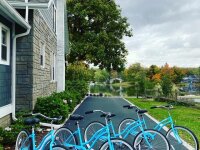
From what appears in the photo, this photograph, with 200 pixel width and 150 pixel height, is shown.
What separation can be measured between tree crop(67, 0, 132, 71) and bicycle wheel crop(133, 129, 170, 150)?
27.0m

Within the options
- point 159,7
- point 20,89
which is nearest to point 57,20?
point 159,7

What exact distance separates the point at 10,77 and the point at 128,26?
28245 millimetres

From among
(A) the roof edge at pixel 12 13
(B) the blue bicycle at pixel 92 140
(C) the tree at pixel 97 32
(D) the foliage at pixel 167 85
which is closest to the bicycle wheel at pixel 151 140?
(B) the blue bicycle at pixel 92 140

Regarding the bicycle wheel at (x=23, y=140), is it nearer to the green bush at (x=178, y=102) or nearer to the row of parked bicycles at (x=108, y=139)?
the row of parked bicycles at (x=108, y=139)

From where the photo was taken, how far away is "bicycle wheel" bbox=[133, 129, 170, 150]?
6.12 metres

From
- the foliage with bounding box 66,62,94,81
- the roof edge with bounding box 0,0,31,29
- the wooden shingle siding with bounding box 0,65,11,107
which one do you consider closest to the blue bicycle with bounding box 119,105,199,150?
the roof edge with bounding box 0,0,31,29

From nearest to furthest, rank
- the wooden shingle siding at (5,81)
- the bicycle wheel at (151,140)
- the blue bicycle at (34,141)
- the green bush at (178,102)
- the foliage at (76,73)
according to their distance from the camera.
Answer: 1. the blue bicycle at (34,141)
2. the bicycle wheel at (151,140)
3. the wooden shingle siding at (5,81)
4. the green bush at (178,102)
5. the foliage at (76,73)

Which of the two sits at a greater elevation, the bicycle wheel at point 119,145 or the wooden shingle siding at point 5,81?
the wooden shingle siding at point 5,81

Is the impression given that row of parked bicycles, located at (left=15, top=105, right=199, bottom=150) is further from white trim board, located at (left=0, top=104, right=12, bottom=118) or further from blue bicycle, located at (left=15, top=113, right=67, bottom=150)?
white trim board, located at (left=0, top=104, right=12, bottom=118)

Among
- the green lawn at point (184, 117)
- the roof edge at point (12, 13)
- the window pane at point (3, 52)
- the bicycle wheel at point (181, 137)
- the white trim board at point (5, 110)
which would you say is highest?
the roof edge at point (12, 13)

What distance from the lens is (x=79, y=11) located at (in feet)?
116

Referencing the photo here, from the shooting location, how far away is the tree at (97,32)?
33.9m

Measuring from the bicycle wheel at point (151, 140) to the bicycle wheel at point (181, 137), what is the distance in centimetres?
62

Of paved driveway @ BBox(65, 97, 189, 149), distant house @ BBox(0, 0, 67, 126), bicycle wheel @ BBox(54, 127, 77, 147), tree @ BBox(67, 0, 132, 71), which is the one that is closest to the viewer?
bicycle wheel @ BBox(54, 127, 77, 147)
